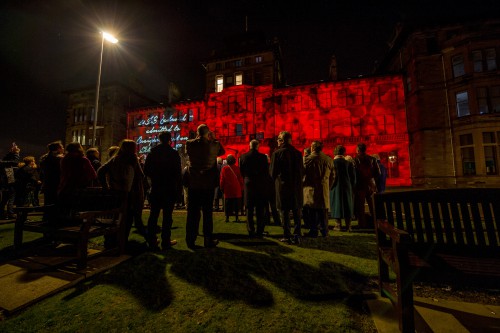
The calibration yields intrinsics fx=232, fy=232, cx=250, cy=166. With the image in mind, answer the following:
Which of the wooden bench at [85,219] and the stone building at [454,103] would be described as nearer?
the wooden bench at [85,219]

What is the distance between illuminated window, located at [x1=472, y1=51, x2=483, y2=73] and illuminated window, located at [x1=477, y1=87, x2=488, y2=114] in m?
1.70

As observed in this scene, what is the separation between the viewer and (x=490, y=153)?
60.5 feet

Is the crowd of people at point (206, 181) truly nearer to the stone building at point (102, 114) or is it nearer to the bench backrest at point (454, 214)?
the bench backrest at point (454, 214)

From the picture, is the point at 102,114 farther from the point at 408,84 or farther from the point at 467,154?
the point at 467,154

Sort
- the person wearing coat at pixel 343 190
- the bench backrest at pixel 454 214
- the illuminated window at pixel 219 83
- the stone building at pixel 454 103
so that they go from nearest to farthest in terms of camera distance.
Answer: the bench backrest at pixel 454 214, the person wearing coat at pixel 343 190, the stone building at pixel 454 103, the illuminated window at pixel 219 83

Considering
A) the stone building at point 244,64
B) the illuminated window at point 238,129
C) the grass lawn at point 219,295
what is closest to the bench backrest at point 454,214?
the grass lawn at point 219,295

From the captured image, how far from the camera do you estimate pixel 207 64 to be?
3191 cm

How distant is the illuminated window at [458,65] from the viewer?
19.0m

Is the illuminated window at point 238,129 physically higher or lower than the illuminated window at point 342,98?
lower

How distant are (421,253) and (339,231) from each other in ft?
12.4

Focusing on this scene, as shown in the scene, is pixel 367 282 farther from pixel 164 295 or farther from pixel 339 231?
pixel 339 231

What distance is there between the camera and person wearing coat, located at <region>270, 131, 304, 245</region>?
473cm

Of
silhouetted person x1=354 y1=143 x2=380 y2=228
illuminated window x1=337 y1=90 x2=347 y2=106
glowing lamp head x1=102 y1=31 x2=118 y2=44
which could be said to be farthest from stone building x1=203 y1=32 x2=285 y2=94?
silhouetted person x1=354 y1=143 x2=380 y2=228

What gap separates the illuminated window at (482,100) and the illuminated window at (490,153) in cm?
190
